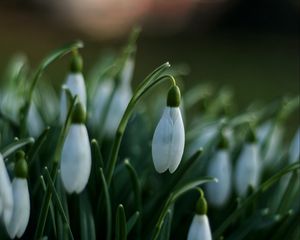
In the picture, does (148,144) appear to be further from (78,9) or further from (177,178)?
(78,9)

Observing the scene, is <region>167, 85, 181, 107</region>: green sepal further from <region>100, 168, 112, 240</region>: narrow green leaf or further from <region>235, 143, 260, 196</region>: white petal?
<region>235, 143, 260, 196</region>: white petal

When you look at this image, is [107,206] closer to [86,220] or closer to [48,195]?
[86,220]

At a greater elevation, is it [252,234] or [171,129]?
[171,129]

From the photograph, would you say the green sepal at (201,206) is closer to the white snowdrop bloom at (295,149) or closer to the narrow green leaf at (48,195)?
the narrow green leaf at (48,195)

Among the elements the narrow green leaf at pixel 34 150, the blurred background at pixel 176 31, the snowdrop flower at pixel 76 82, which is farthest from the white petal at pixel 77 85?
the blurred background at pixel 176 31

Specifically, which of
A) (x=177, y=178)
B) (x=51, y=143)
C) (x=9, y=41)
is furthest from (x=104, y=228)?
(x=9, y=41)

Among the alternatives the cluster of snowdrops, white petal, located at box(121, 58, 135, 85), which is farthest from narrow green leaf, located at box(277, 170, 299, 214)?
white petal, located at box(121, 58, 135, 85)
